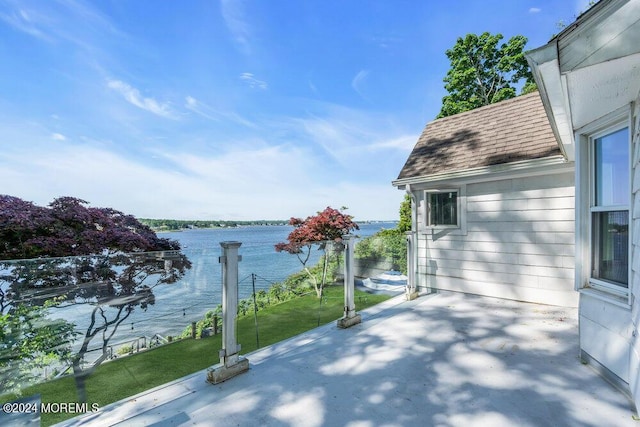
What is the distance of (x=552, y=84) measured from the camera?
7.61ft

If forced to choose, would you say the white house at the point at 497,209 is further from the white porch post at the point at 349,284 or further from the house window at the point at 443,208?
the white porch post at the point at 349,284

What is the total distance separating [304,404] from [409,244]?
13.7ft

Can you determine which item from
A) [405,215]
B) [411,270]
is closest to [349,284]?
[411,270]

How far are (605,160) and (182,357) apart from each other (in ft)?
16.3

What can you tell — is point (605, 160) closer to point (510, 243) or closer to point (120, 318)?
point (510, 243)

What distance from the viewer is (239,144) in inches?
635

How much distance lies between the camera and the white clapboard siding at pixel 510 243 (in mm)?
4770

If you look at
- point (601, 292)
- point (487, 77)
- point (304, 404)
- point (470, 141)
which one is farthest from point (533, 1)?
point (304, 404)

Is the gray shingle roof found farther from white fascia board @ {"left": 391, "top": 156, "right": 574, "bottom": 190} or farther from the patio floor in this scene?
the patio floor

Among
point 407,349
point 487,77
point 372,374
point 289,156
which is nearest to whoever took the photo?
point 372,374

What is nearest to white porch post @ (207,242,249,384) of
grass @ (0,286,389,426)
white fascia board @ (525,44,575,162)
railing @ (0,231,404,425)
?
railing @ (0,231,404,425)

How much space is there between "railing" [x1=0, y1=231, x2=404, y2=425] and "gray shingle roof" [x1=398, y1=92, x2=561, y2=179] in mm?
3940

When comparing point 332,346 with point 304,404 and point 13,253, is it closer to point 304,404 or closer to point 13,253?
point 304,404

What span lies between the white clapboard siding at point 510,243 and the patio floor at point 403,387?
3.68 ft
